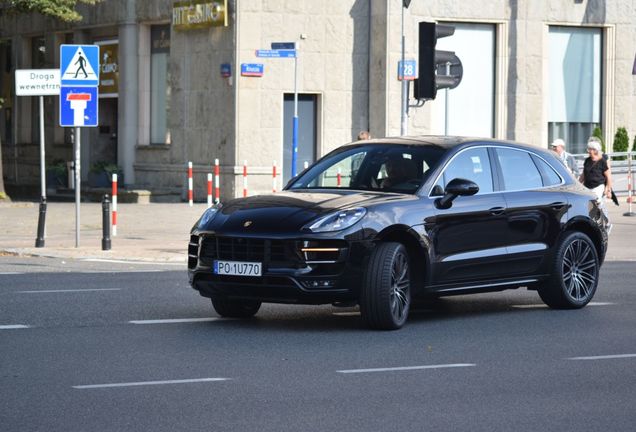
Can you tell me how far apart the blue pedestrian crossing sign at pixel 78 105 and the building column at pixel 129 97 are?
17566 mm

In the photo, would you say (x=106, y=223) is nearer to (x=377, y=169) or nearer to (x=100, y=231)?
(x=100, y=231)

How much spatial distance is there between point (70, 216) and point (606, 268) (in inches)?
562

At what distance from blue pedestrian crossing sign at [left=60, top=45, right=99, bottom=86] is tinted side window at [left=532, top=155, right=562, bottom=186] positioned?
31.4 ft

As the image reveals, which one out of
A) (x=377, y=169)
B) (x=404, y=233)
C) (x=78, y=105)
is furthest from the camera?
(x=78, y=105)

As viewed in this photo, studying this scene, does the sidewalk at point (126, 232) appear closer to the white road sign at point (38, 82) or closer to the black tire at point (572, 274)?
the white road sign at point (38, 82)

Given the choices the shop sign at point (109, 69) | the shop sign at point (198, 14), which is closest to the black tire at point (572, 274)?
the shop sign at point (198, 14)

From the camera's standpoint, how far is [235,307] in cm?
1245

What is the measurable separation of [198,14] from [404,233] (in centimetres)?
2486

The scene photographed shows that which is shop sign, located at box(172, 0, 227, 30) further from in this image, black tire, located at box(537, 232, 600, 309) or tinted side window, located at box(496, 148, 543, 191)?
black tire, located at box(537, 232, 600, 309)

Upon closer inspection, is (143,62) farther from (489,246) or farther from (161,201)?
(489,246)

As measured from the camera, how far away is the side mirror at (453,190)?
1213 cm

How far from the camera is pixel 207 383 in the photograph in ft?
29.2

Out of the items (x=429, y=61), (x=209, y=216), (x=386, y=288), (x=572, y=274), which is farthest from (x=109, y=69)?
(x=386, y=288)

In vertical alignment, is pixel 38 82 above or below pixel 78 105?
above
